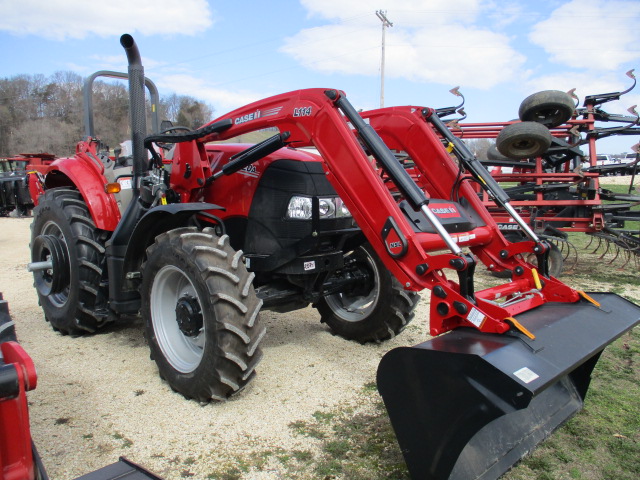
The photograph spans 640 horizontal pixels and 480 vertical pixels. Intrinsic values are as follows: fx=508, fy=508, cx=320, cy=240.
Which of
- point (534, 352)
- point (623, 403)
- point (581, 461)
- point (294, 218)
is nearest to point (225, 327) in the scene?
point (294, 218)

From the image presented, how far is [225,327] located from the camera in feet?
9.63

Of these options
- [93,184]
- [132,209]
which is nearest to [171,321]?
[132,209]

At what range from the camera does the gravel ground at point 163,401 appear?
2.69 meters

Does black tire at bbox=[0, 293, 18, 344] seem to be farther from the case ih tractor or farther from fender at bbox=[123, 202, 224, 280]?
fender at bbox=[123, 202, 224, 280]

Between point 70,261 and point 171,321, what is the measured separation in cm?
138

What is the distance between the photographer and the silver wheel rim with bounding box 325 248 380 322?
4.21 meters

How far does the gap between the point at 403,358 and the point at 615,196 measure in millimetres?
7078

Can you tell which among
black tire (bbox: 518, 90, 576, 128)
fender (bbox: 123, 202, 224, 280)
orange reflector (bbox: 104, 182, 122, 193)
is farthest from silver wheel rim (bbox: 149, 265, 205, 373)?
black tire (bbox: 518, 90, 576, 128)

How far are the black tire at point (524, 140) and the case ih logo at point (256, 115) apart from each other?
471cm

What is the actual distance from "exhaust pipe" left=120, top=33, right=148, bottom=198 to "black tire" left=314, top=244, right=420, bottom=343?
1.84m

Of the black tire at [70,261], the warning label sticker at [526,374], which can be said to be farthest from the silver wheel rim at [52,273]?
the warning label sticker at [526,374]

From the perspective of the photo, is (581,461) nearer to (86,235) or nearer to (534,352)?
(534,352)

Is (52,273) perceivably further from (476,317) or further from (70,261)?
(476,317)

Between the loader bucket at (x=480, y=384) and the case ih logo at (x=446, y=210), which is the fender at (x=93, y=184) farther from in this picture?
the loader bucket at (x=480, y=384)
